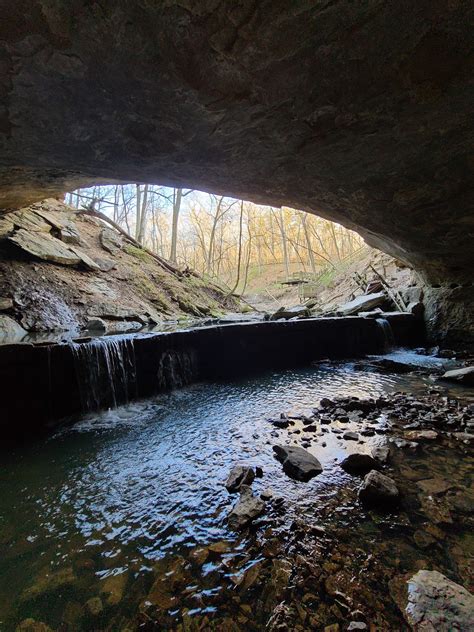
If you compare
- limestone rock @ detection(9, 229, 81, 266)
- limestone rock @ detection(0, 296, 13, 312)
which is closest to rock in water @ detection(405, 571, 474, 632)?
limestone rock @ detection(0, 296, 13, 312)

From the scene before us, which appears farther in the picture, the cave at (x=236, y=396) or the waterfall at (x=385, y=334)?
the waterfall at (x=385, y=334)

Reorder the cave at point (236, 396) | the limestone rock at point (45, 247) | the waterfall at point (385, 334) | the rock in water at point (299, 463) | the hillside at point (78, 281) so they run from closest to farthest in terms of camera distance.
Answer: the cave at point (236, 396)
the rock in water at point (299, 463)
the hillside at point (78, 281)
the waterfall at point (385, 334)
the limestone rock at point (45, 247)

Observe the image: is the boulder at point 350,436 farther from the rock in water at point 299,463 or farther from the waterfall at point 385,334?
the waterfall at point 385,334

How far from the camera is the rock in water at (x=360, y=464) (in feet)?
8.83

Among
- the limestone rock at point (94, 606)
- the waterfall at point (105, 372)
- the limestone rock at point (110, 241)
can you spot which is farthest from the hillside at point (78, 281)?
the limestone rock at point (94, 606)

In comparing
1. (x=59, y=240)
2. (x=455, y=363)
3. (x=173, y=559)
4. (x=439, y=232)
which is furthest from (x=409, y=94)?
(x=59, y=240)

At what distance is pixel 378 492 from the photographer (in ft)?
7.35

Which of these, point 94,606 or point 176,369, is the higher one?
point 176,369

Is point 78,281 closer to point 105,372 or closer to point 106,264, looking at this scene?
point 106,264

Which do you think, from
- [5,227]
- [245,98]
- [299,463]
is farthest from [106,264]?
[299,463]

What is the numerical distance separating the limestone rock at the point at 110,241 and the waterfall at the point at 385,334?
10.6m

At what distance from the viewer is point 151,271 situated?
43.1 ft

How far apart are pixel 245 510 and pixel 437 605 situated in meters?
1.19

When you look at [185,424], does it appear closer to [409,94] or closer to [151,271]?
[409,94]
